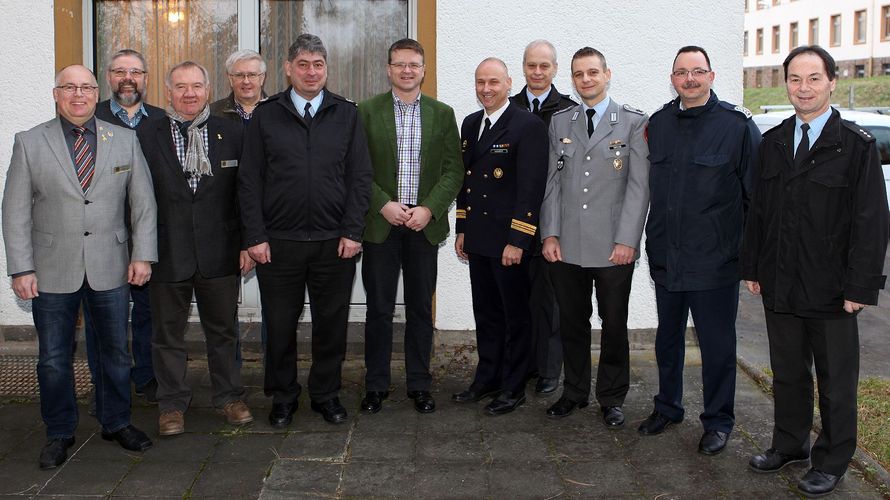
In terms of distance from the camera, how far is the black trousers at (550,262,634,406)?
4.98 metres

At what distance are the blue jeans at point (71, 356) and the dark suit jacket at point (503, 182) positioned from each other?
195 centimetres

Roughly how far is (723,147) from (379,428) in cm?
237

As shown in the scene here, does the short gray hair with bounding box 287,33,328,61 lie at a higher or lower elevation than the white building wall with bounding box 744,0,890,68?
lower

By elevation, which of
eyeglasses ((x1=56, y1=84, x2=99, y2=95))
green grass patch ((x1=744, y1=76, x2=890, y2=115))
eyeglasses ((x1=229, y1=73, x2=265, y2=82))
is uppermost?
green grass patch ((x1=744, y1=76, x2=890, y2=115))

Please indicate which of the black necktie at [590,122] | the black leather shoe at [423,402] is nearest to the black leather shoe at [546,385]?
the black leather shoe at [423,402]

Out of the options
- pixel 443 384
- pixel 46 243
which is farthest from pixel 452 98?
pixel 46 243

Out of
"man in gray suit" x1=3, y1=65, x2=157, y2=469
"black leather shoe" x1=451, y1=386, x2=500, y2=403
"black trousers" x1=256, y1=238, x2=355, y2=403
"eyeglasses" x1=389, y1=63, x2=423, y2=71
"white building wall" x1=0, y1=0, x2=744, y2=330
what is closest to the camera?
"man in gray suit" x1=3, y1=65, x2=157, y2=469

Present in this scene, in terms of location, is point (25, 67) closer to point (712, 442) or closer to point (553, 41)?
point (553, 41)

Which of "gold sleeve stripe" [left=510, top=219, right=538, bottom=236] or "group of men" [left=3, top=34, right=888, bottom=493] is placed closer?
"group of men" [left=3, top=34, right=888, bottom=493]

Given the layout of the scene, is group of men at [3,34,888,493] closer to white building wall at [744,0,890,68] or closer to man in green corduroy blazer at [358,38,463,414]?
man in green corduroy blazer at [358,38,463,414]

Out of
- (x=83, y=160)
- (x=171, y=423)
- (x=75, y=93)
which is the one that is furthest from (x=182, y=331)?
(x=75, y=93)

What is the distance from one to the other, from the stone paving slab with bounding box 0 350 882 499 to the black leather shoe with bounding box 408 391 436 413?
5cm

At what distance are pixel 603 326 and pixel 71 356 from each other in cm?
287

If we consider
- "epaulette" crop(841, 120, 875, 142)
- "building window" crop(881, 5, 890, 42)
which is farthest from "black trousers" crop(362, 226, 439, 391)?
"building window" crop(881, 5, 890, 42)
